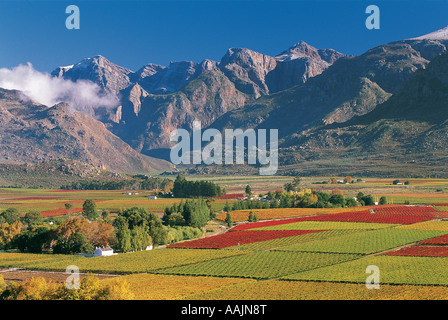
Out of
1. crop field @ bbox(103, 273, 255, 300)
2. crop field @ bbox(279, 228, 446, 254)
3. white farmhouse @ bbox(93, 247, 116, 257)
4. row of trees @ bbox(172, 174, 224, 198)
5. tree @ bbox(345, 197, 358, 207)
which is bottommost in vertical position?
white farmhouse @ bbox(93, 247, 116, 257)

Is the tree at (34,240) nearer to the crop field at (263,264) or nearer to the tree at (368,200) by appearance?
the crop field at (263,264)

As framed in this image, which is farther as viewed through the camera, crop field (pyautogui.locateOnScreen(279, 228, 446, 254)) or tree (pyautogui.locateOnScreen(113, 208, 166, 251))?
tree (pyautogui.locateOnScreen(113, 208, 166, 251))

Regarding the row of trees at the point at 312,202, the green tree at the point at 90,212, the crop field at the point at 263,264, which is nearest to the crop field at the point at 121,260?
the crop field at the point at 263,264

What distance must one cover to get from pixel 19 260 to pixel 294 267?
123ft

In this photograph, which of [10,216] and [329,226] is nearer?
[329,226]

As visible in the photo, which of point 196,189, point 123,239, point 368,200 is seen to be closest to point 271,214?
point 368,200

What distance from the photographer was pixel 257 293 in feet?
159

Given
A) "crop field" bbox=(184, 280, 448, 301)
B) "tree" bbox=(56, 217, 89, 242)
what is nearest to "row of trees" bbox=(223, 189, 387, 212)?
"tree" bbox=(56, 217, 89, 242)

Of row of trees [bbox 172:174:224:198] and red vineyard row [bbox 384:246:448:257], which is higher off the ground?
row of trees [bbox 172:174:224:198]

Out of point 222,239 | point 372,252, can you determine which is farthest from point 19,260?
point 372,252

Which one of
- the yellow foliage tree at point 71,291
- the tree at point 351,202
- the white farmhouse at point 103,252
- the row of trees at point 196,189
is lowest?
the white farmhouse at point 103,252
